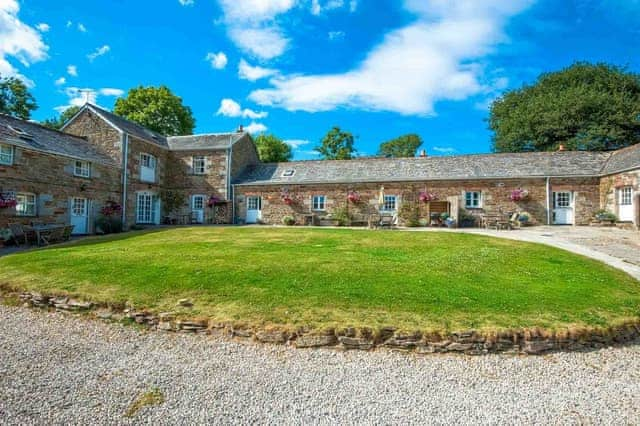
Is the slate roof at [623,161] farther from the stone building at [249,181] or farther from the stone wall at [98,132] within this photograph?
the stone wall at [98,132]

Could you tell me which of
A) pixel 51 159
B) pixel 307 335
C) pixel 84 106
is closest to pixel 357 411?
pixel 307 335

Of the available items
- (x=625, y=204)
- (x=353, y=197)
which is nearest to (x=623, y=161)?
(x=625, y=204)

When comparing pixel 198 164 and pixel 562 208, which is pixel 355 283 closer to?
pixel 562 208

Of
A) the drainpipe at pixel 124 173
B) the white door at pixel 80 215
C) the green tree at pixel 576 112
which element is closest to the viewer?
the white door at pixel 80 215

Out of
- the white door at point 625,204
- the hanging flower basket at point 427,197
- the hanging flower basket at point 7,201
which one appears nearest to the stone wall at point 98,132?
the hanging flower basket at point 7,201

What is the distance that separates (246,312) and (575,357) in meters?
4.81

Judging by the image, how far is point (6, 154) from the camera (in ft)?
44.0

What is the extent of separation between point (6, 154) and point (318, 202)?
15335 millimetres

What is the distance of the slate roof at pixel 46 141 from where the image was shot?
13.9 metres

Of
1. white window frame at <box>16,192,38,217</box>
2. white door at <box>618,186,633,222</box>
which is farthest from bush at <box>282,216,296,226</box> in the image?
white door at <box>618,186,633,222</box>

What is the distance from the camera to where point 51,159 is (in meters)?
15.2

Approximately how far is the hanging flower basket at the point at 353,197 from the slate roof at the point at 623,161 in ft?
44.3

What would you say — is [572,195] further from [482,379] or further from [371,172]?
[482,379]

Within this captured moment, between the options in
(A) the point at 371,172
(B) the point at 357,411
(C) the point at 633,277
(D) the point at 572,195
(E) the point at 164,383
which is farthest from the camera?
(A) the point at 371,172
